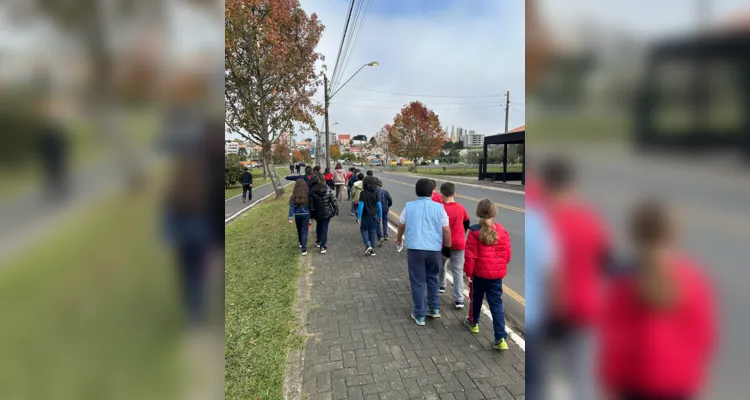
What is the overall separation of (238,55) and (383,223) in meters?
10.8

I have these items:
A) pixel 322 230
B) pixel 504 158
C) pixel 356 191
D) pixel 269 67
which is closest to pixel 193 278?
pixel 322 230

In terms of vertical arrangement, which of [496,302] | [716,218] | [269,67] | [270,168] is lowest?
[496,302]

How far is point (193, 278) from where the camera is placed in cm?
70

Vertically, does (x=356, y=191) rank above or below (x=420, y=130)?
below

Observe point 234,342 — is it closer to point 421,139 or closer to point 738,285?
point 738,285

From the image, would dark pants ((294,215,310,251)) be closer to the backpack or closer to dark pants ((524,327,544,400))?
the backpack

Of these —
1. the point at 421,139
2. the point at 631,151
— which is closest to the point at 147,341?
the point at 631,151

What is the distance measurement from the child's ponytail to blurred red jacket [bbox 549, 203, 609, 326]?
277 centimetres

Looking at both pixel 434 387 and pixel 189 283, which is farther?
pixel 434 387

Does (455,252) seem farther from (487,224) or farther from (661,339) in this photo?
(661,339)

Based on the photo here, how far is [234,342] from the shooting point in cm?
371

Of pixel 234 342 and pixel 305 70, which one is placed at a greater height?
pixel 305 70

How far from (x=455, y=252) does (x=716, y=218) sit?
418 centimetres

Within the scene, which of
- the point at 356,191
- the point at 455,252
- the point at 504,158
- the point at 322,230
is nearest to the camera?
the point at 455,252
